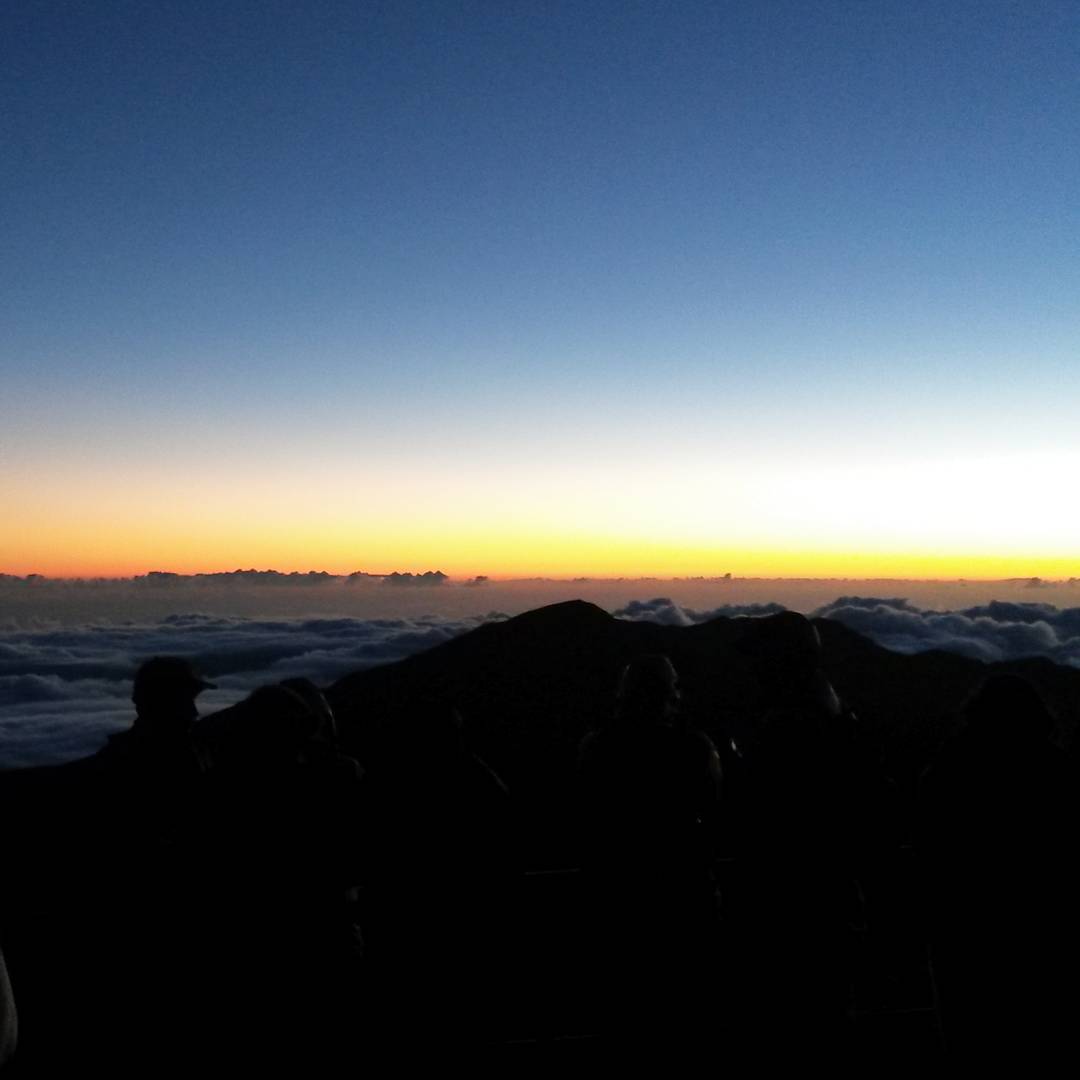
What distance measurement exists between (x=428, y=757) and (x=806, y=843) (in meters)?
1.49

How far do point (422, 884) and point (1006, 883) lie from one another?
2154mm

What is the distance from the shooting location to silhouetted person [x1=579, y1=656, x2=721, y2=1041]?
3.87 metres

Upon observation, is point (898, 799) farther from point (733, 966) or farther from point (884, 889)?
point (733, 966)

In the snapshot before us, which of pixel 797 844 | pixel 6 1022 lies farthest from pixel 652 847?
pixel 6 1022

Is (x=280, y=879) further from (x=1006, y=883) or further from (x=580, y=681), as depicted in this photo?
(x=580, y=681)

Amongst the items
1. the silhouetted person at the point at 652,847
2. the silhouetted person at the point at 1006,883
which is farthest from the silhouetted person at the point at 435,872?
the silhouetted person at the point at 1006,883

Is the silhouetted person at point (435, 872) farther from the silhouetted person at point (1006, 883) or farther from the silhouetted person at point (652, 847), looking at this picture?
the silhouetted person at point (1006, 883)

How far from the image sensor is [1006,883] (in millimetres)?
3045

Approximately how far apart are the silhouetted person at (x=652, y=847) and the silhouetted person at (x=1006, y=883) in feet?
3.23

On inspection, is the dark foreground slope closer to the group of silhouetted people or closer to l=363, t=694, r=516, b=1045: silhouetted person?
l=363, t=694, r=516, b=1045: silhouetted person

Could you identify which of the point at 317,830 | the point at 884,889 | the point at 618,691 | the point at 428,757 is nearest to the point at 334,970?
the point at 317,830

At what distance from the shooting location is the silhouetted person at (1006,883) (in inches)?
119

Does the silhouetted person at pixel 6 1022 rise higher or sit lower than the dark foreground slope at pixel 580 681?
higher

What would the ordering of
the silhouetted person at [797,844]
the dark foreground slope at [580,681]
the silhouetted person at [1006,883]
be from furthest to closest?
the dark foreground slope at [580,681] → the silhouetted person at [797,844] → the silhouetted person at [1006,883]
